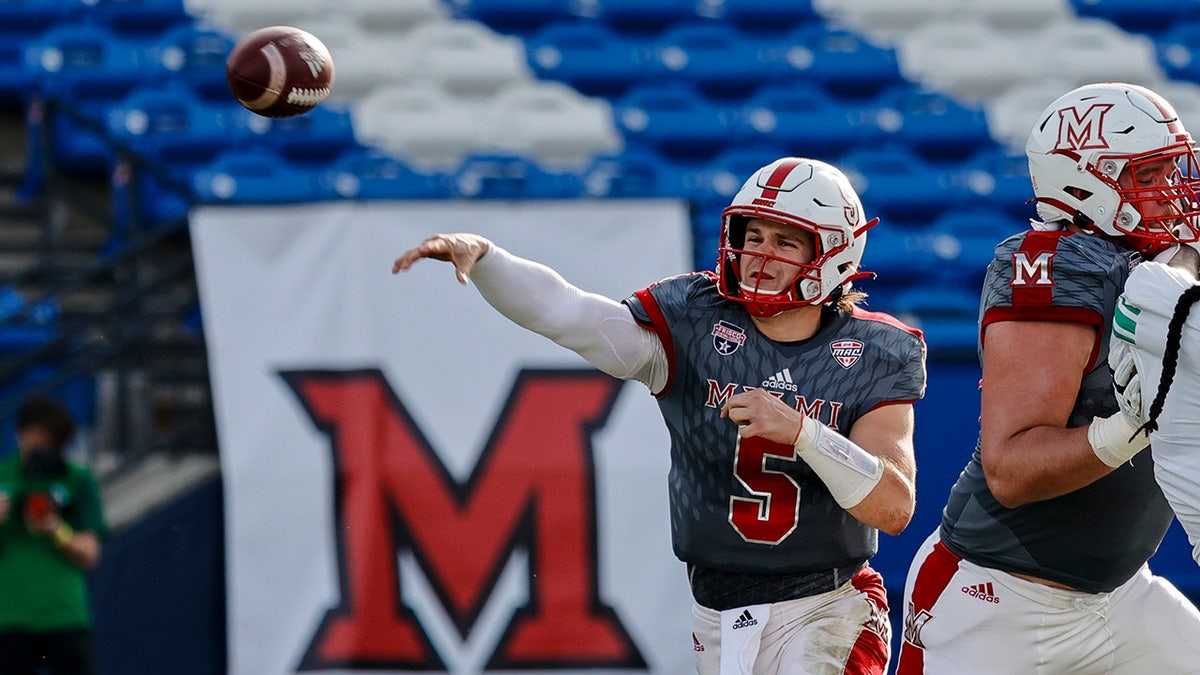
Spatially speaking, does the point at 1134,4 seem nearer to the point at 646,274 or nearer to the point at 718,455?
the point at 646,274

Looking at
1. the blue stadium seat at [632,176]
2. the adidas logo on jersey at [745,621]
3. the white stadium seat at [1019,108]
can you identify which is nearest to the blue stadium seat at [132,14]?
the blue stadium seat at [632,176]

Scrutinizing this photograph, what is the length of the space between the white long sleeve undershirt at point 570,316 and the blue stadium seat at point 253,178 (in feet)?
10.7

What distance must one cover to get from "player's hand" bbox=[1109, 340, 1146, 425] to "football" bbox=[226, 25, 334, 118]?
2.23m

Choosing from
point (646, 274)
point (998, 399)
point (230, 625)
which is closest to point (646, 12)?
point (646, 274)

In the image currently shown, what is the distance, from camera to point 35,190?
6.76 metres

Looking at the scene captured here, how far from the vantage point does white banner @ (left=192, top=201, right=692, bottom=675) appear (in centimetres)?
556

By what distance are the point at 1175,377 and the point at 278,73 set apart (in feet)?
7.89

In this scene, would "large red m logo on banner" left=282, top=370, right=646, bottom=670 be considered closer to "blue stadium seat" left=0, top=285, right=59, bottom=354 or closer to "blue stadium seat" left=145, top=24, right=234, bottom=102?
"blue stadium seat" left=0, top=285, right=59, bottom=354

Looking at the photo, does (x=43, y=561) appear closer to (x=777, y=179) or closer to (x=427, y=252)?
(x=427, y=252)

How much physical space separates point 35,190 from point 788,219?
4558mm

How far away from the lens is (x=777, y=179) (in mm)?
3312

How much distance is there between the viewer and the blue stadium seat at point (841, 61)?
6.95 metres

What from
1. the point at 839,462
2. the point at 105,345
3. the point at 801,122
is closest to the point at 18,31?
the point at 105,345

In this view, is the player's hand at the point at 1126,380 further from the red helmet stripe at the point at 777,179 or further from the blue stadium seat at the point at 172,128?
the blue stadium seat at the point at 172,128
